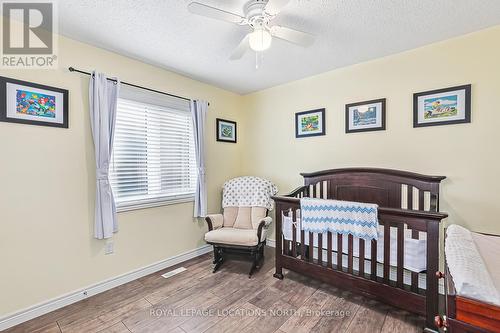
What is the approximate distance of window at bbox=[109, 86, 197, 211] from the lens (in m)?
2.49

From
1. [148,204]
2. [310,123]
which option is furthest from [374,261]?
[148,204]

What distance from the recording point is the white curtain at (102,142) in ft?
7.27

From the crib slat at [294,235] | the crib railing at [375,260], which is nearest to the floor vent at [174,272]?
the crib railing at [375,260]

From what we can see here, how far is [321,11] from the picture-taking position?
176 centimetres

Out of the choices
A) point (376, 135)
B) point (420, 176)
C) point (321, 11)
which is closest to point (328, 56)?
point (321, 11)

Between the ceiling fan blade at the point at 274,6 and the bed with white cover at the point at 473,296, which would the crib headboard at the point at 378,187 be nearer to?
the bed with white cover at the point at 473,296

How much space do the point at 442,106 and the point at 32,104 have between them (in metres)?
3.68

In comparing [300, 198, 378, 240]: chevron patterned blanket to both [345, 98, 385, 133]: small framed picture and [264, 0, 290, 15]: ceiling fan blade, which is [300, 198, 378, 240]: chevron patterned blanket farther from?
[264, 0, 290, 15]: ceiling fan blade

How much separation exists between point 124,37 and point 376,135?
109 inches

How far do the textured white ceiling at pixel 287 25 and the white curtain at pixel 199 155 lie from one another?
0.58 m

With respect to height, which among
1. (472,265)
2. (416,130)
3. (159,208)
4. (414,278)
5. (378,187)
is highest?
(416,130)

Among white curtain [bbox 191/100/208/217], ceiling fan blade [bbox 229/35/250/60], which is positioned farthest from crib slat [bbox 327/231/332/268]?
ceiling fan blade [bbox 229/35/250/60]

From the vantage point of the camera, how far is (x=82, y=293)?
218 centimetres

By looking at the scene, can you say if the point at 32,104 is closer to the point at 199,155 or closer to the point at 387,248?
the point at 199,155
